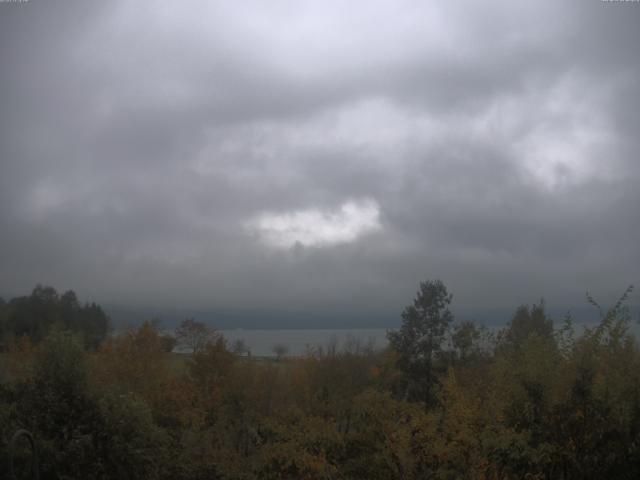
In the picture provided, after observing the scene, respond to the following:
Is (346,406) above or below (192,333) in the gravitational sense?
below

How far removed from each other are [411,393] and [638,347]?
1141 inches

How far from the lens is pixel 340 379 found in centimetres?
3969

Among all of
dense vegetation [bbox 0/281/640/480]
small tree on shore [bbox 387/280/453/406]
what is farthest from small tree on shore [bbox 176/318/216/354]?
small tree on shore [bbox 387/280/453/406]

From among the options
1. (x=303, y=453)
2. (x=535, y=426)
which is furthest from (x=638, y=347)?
(x=303, y=453)

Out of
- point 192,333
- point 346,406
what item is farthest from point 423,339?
point 192,333

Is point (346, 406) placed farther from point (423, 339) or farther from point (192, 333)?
point (192, 333)

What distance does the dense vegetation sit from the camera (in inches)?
563

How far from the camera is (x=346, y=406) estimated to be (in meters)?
34.8

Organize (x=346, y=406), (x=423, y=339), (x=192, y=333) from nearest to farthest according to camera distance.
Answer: (x=346, y=406)
(x=423, y=339)
(x=192, y=333)

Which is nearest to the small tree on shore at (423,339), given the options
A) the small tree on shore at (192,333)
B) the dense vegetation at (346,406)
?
the dense vegetation at (346,406)

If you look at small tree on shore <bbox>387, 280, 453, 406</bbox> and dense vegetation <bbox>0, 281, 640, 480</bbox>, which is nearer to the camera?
dense vegetation <bbox>0, 281, 640, 480</bbox>

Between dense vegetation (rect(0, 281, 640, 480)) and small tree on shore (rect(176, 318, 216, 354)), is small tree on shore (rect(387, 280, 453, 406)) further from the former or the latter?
small tree on shore (rect(176, 318, 216, 354))

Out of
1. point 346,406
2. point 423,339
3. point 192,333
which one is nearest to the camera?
point 346,406

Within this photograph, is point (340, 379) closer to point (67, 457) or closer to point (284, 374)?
point (284, 374)
